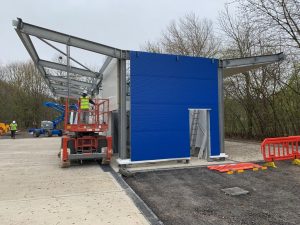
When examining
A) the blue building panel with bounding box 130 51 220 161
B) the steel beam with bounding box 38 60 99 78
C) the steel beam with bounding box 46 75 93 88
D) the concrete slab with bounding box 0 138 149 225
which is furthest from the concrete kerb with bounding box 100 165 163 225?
the steel beam with bounding box 46 75 93 88

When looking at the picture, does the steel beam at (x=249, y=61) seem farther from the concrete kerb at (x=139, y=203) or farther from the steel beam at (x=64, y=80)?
A: the steel beam at (x=64, y=80)

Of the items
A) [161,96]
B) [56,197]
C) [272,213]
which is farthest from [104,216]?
[161,96]

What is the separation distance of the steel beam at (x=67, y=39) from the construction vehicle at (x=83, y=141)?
253cm

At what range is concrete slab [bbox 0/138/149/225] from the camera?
479cm

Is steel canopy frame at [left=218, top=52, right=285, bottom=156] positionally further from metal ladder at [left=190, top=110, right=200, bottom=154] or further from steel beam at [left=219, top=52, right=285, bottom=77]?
metal ladder at [left=190, top=110, right=200, bottom=154]

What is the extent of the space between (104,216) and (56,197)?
1743mm

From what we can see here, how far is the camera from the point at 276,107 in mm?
17469

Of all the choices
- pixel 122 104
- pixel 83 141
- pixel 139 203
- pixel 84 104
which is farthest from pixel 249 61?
pixel 139 203

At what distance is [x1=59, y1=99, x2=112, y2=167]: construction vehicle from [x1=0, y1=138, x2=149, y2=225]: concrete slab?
798 mm

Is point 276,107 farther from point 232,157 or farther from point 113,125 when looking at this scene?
point 113,125

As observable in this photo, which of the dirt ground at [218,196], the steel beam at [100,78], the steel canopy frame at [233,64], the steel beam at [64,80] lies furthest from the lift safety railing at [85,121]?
the steel canopy frame at [233,64]

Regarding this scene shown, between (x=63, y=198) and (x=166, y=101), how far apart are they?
527 centimetres

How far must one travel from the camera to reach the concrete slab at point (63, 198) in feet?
15.7

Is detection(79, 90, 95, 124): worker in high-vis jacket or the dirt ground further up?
detection(79, 90, 95, 124): worker in high-vis jacket
